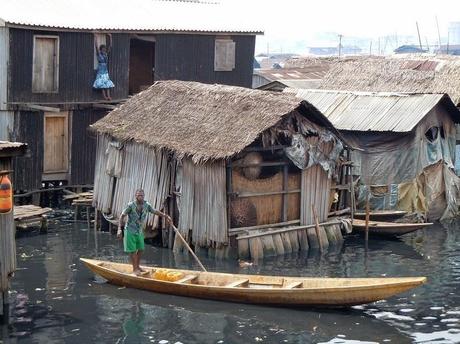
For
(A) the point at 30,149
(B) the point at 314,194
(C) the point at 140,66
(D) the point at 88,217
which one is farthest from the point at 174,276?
(C) the point at 140,66

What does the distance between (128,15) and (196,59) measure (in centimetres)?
284

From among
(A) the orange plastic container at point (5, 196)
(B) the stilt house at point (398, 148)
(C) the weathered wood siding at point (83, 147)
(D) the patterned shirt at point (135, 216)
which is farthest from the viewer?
(C) the weathered wood siding at point (83, 147)

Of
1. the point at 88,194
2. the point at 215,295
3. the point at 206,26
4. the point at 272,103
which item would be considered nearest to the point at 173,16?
the point at 206,26

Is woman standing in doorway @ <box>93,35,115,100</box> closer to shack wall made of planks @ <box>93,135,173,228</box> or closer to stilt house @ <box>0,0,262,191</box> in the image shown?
stilt house @ <box>0,0,262,191</box>

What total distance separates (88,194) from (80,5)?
6.78 m

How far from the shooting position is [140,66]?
1330 inches

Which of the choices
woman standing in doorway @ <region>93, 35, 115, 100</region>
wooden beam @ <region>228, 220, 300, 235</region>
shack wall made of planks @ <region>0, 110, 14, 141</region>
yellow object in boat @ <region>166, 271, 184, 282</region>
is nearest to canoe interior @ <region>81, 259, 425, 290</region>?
yellow object in boat @ <region>166, 271, 184, 282</region>

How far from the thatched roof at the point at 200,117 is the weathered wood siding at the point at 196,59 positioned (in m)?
5.69

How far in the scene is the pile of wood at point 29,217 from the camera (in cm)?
2469

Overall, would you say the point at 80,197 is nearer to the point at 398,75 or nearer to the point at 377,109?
the point at 377,109

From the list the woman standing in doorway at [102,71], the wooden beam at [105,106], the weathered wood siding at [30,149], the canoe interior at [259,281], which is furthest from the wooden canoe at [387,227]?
the weathered wood siding at [30,149]

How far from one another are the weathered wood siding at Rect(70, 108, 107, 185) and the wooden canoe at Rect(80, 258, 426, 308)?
9.25 metres

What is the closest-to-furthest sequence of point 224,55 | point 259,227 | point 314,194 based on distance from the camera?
point 259,227
point 314,194
point 224,55

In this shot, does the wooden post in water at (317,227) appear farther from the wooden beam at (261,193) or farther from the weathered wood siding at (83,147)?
the weathered wood siding at (83,147)
